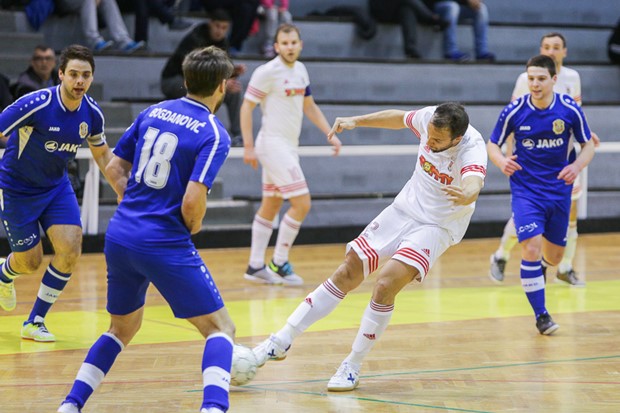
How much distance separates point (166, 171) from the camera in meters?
4.33

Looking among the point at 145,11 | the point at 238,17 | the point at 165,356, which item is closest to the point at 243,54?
the point at 238,17

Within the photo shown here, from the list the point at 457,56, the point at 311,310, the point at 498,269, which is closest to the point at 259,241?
the point at 498,269

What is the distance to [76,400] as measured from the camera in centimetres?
447

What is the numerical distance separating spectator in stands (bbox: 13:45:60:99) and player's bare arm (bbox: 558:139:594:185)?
5784mm

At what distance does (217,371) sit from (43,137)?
106 inches

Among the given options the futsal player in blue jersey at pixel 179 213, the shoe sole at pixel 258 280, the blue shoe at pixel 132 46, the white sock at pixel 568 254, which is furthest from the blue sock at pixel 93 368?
the blue shoe at pixel 132 46

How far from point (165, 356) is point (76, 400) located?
68.7 inches

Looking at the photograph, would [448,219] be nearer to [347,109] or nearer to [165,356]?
[165,356]

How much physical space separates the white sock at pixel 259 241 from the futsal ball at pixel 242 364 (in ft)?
14.1

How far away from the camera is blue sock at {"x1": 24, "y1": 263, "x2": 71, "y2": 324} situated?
6574 millimetres

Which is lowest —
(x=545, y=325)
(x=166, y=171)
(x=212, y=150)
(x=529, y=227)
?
(x=545, y=325)

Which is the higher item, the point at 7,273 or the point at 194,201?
the point at 194,201

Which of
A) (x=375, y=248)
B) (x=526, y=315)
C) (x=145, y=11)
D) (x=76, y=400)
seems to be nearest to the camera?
(x=76, y=400)

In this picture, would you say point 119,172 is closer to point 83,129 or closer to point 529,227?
point 83,129
